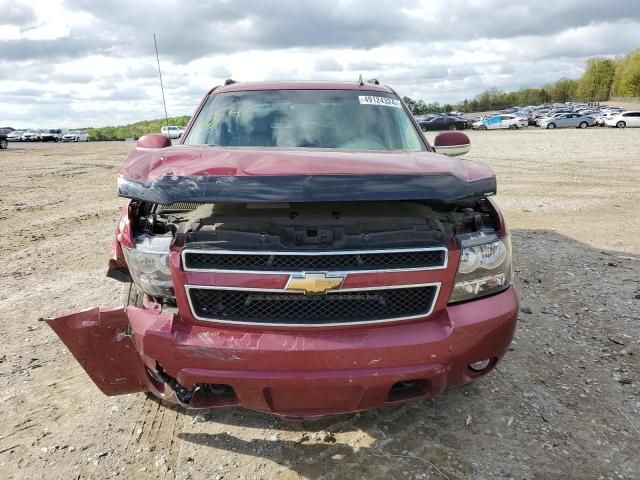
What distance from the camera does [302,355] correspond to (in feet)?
7.14

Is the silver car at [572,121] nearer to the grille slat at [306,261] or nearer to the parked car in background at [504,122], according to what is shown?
the parked car in background at [504,122]

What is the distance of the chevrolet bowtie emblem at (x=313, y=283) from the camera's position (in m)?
2.16

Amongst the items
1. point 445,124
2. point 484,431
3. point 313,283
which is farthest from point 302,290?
point 445,124

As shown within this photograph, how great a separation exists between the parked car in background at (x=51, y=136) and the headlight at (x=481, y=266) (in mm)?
60747

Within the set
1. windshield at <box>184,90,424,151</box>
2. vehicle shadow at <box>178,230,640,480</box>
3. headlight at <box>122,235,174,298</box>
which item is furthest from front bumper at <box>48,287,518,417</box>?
windshield at <box>184,90,424,151</box>

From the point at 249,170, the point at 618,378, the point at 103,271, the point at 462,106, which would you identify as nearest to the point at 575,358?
the point at 618,378

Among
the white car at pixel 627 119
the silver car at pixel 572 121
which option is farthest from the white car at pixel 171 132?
the silver car at pixel 572 121

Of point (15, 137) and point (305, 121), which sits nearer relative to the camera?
point (305, 121)

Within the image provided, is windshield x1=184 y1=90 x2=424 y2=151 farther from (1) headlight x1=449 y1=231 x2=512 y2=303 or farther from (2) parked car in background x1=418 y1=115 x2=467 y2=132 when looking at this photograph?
(2) parked car in background x1=418 y1=115 x2=467 y2=132

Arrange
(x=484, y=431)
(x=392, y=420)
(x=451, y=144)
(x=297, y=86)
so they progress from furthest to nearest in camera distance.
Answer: (x=297, y=86), (x=451, y=144), (x=392, y=420), (x=484, y=431)

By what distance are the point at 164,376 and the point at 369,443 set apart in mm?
1125

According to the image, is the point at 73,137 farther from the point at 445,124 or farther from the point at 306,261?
the point at 306,261

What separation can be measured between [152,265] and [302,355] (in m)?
0.80

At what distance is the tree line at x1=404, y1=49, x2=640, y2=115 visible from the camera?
94.1 m
